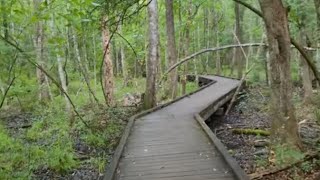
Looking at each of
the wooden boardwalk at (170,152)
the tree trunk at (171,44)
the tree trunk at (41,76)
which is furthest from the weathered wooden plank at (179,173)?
the tree trunk at (41,76)

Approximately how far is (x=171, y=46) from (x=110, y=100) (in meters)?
3.82

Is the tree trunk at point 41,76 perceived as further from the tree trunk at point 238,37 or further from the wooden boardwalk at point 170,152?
the tree trunk at point 238,37

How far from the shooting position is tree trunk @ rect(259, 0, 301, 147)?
736cm

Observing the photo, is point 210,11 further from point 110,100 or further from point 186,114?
point 186,114

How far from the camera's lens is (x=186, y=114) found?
11562 millimetres

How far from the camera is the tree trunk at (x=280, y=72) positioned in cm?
736

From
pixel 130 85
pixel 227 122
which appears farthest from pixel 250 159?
pixel 130 85

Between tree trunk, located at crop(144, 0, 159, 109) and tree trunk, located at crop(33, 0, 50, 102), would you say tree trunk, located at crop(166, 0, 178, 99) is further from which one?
tree trunk, located at crop(33, 0, 50, 102)

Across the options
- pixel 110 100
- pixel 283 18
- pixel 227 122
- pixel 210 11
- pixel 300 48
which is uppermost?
pixel 210 11

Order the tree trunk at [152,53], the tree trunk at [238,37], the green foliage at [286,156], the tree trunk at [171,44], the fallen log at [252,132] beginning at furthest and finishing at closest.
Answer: the tree trunk at [238,37], the tree trunk at [171,44], the tree trunk at [152,53], the fallen log at [252,132], the green foliage at [286,156]

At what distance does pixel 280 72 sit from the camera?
7.56 meters

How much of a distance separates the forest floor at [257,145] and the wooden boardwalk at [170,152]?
0.87m

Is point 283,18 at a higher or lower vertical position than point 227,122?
higher

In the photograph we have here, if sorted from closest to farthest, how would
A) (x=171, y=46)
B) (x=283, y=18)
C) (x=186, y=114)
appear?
(x=283, y=18)
(x=186, y=114)
(x=171, y=46)
